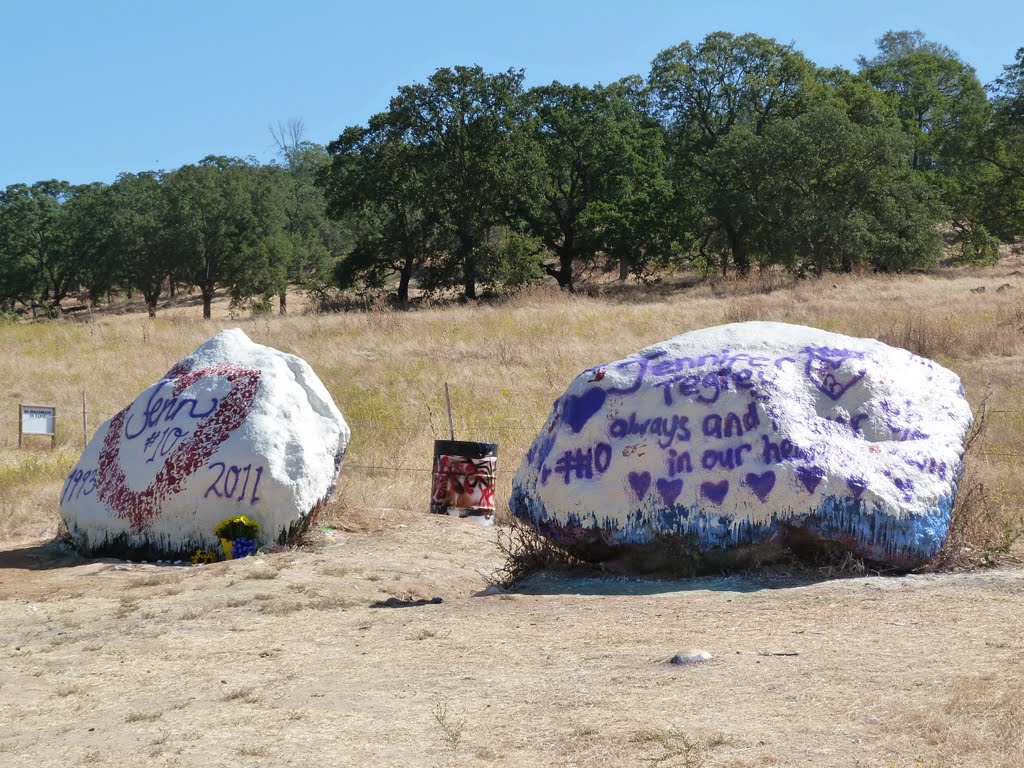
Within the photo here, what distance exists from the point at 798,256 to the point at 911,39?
5680 centimetres

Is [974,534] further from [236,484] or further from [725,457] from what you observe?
[236,484]

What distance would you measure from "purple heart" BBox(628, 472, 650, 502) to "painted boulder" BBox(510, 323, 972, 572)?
10 millimetres

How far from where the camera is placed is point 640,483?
872 cm

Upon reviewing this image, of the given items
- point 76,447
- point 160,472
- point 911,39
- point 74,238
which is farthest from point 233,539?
point 911,39

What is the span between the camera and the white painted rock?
37.3 ft

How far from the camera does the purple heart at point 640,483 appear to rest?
870cm

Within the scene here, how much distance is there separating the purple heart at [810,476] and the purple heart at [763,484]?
19cm

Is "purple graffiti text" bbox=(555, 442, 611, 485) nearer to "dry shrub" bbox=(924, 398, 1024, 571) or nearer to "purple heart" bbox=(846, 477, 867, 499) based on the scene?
"purple heart" bbox=(846, 477, 867, 499)

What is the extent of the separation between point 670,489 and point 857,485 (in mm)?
1318

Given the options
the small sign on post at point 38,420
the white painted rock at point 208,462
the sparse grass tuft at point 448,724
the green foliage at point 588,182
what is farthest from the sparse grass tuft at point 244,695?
the green foliage at point 588,182

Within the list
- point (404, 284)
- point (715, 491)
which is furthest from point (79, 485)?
point (404, 284)

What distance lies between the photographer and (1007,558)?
8.57 meters

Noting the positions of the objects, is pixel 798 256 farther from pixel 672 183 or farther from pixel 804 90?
pixel 804 90

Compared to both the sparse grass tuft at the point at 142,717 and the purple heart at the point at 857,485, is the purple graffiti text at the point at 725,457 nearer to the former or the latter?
the purple heart at the point at 857,485
